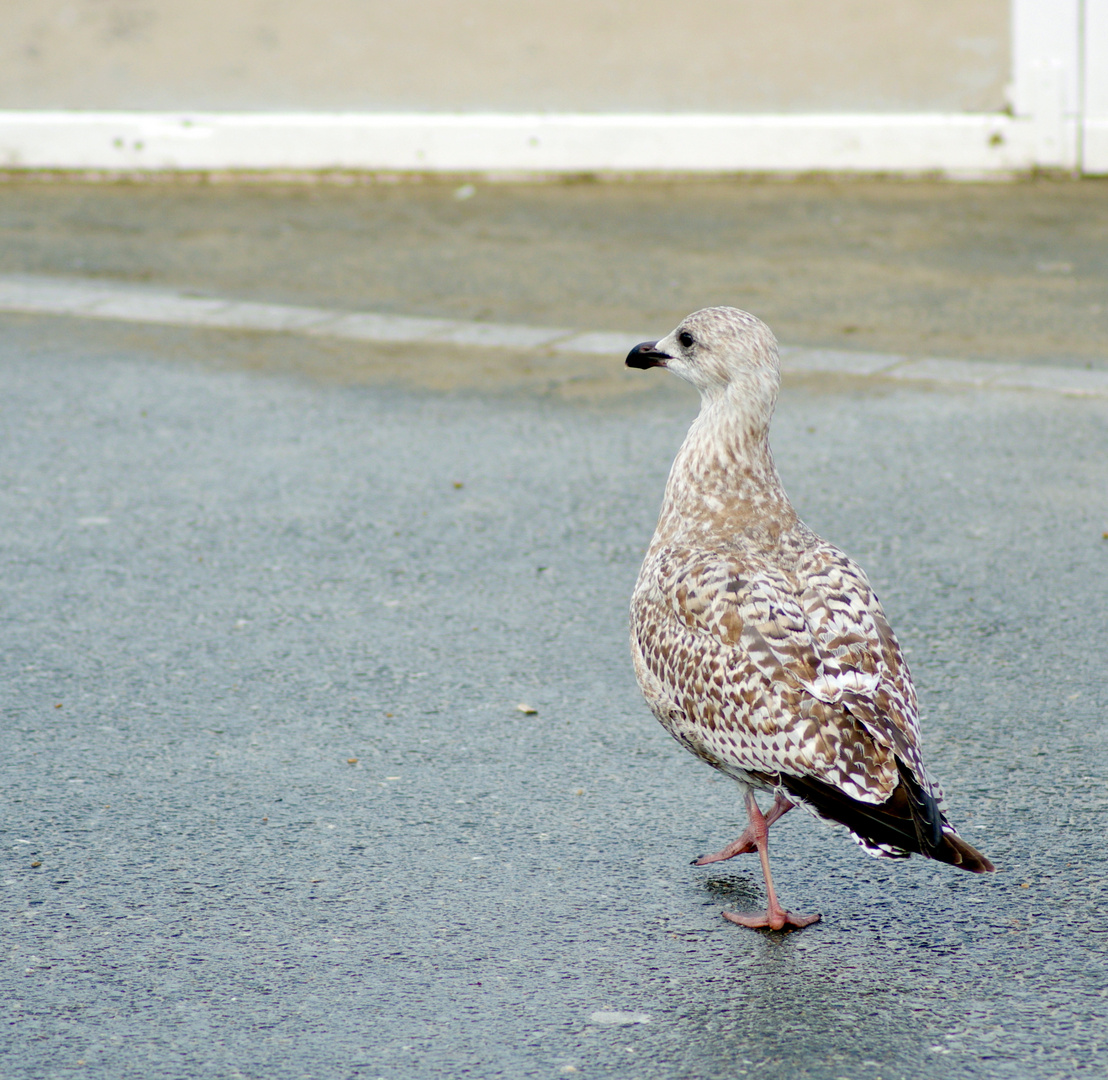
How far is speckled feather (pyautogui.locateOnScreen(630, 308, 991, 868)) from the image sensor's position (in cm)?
374

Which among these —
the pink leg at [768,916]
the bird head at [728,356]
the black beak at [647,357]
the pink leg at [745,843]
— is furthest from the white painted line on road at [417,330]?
the pink leg at [768,916]

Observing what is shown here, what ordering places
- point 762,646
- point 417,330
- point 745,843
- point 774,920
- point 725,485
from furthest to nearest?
point 417,330 < point 725,485 < point 745,843 < point 774,920 < point 762,646

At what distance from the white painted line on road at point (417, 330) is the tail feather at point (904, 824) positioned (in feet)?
17.2

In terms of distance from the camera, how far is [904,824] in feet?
12.0

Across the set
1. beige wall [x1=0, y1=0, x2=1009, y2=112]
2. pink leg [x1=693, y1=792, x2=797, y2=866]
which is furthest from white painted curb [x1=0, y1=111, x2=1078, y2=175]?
pink leg [x1=693, y1=792, x2=797, y2=866]

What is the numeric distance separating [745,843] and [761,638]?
69 centimetres

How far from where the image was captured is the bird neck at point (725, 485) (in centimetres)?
446

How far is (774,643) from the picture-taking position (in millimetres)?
3963

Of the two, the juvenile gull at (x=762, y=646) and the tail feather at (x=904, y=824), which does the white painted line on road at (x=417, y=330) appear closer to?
the juvenile gull at (x=762, y=646)

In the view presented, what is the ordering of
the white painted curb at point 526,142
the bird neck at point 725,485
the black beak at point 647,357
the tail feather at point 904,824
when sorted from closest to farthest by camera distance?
the tail feather at point 904,824, the bird neck at point 725,485, the black beak at point 647,357, the white painted curb at point 526,142

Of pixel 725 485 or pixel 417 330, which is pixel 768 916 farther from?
pixel 417 330

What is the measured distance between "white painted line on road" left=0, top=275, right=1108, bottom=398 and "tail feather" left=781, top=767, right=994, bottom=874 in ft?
17.2

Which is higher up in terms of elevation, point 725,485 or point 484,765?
point 725,485

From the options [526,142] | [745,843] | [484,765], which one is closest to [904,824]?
[745,843]
